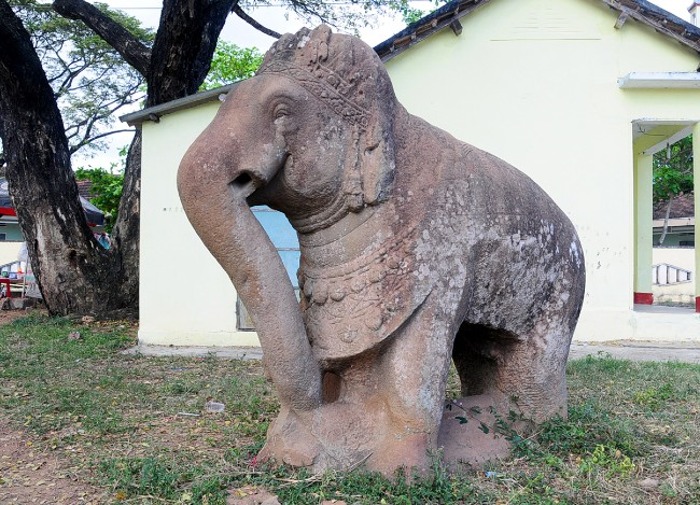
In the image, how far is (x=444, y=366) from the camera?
3.09 metres

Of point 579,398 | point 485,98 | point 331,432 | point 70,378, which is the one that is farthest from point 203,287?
point 331,432

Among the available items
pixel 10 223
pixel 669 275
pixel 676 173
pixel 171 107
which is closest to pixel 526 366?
pixel 171 107

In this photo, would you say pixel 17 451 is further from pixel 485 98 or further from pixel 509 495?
pixel 485 98

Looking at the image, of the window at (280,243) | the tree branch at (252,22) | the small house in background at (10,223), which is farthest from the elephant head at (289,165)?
the tree branch at (252,22)

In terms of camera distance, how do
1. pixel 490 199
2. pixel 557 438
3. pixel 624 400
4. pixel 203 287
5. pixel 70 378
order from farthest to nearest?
1. pixel 203 287
2. pixel 70 378
3. pixel 624 400
4. pixel 557 438
5. pixel 490 199

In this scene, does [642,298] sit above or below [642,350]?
above

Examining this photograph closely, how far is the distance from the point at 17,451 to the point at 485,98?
6.53 m

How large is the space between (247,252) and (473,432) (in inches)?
58.4

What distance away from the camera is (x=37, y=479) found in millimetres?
3379

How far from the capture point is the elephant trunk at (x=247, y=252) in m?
2.86

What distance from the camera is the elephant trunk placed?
286 centimetres

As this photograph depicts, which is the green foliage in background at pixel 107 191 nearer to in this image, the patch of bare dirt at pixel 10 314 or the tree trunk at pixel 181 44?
A: the patch of bare dirt at pixel 10 314

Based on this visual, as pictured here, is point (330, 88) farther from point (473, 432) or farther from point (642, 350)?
point (642, 350)

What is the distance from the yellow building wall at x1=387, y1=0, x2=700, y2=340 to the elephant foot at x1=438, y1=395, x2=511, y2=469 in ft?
17.4
